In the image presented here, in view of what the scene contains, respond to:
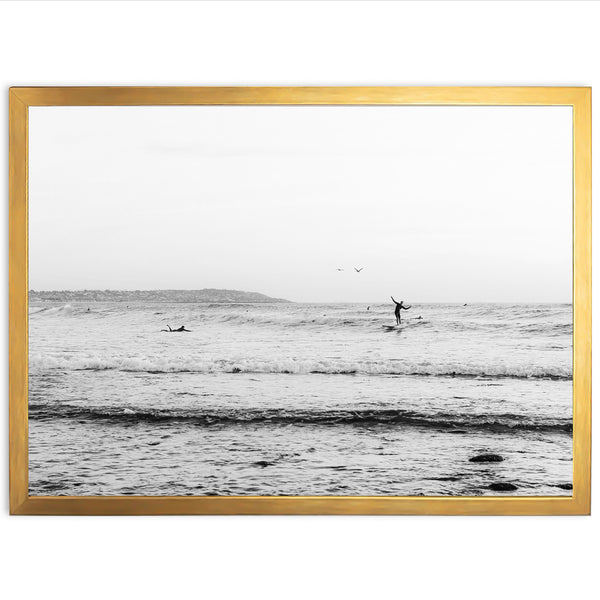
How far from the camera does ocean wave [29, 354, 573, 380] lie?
2082 millimetres

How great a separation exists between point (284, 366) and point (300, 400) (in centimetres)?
12

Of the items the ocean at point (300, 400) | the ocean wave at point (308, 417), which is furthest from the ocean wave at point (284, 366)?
the ocean wave at point (308, 417)

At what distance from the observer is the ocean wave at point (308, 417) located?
2.07 metres

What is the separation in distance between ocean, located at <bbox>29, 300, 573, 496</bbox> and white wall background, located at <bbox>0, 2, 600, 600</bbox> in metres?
0.14

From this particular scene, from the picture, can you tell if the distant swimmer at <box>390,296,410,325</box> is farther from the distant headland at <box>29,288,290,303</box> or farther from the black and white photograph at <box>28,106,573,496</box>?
the distant headland at <box>29,288,290,303</box>

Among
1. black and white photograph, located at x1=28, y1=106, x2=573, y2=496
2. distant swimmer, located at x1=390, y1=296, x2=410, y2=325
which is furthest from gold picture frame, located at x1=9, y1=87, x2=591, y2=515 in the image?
distant swimmer, located at x1=390, y1=296, x2=410, y2=325

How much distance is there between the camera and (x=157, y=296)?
2.07 metres

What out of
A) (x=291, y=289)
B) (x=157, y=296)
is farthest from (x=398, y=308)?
(x=157, y=296)

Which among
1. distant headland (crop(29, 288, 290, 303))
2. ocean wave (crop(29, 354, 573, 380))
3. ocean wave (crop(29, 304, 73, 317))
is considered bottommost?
ocean wave (crop(29, 354, 573, 380))

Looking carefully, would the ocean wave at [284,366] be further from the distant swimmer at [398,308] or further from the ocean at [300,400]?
the distant swimmer at [398,308]

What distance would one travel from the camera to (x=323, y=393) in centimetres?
208
